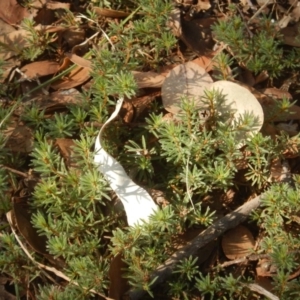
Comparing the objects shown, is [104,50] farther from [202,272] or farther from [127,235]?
[202,272]

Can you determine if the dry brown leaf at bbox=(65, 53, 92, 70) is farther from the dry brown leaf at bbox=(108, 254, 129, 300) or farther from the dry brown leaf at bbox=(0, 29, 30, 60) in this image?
the dry brown leaf at bbox=(108, 254, 129, 300)

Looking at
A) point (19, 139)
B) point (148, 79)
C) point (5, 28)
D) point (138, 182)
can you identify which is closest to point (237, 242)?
point (138, 182)

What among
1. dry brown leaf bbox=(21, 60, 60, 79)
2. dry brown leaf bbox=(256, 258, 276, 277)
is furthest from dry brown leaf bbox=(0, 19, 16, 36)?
dry brown leaf bbox=(256, 258, 276, 277)

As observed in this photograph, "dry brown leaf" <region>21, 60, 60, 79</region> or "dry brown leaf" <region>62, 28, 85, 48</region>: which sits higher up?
"dry brown leaf" <region>62, 28, 85, 48</region>

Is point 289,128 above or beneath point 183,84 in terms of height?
beneath

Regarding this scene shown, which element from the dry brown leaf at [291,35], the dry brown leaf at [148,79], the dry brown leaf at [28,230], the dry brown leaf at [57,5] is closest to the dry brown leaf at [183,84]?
the dry brown leaf at [148,79]

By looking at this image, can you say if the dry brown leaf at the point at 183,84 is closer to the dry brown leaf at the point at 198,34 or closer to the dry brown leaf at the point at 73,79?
the dry brown leaf at the point at 198,34

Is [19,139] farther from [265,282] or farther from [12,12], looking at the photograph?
[265,282]
